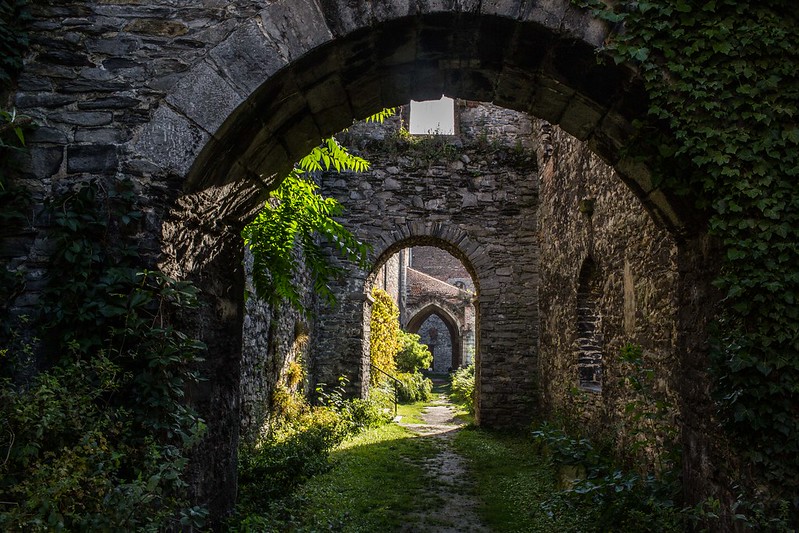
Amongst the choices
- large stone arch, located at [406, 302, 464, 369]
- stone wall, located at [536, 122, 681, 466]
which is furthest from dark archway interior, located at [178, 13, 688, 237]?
large stone arch, located at [406, 302, 464, 369]

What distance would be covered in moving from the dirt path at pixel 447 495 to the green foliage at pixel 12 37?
4.31m

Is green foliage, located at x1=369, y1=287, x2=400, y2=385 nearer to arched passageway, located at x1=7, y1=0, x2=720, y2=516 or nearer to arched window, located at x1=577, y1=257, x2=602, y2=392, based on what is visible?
arched window, located at x1=577, y1=257, x2=602, y2=392

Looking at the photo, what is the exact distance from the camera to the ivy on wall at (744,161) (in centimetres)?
289

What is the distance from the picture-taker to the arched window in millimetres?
7641

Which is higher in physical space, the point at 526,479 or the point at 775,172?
the point at 775,172

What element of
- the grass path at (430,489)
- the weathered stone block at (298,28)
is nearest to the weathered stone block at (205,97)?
the weathered stone block at (298,28)

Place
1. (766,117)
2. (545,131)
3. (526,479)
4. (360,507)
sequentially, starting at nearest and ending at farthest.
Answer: (766,117) < (360,507) < (526,479) < (545,131)

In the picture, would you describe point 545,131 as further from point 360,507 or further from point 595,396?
point 360,507

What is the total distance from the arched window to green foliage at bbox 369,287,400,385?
18.2ft

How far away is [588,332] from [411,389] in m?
9.65

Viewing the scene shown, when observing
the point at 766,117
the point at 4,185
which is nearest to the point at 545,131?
the point at 766,117

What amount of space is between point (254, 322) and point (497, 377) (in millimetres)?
5047

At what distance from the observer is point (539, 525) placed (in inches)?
191

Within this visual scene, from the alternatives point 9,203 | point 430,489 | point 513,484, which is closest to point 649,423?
point 513,484
